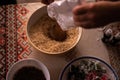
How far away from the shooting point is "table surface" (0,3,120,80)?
3.31 feet

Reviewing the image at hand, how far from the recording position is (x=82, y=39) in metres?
1.07

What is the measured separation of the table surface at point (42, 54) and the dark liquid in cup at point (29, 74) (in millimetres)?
71

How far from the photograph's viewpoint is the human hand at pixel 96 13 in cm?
64

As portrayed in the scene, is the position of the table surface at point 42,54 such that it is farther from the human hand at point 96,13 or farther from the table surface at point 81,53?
the human hand at point 96,13

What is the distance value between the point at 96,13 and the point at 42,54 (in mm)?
432

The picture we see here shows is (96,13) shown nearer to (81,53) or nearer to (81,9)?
(81,9)

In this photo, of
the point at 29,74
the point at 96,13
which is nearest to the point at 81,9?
the point at 96,13

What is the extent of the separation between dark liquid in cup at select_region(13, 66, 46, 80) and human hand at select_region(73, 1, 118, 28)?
0.34 meters

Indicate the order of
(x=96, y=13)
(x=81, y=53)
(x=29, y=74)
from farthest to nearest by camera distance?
(x=81, y=53), (x=29, y=74), (x=96, y=13)

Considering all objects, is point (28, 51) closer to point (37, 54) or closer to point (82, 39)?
point (37, 54)

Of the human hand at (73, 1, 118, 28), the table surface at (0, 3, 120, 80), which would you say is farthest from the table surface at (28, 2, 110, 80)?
the human hand at (73, 1, 118, 28)

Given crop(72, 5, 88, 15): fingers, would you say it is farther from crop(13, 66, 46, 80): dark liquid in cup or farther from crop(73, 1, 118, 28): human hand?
crop(13, 66, 46, 80): dark liquid in cup

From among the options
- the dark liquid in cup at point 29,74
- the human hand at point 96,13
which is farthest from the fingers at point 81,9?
the dark liquid in cup at point 29,74

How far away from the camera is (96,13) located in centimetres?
64
